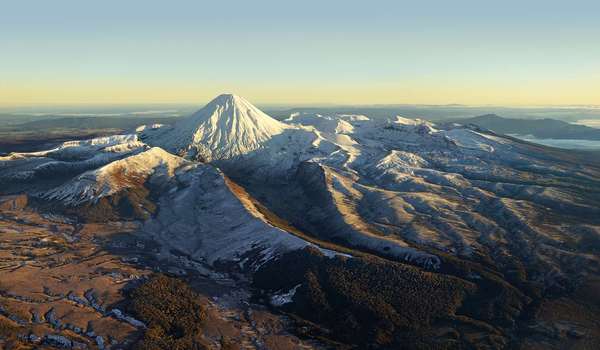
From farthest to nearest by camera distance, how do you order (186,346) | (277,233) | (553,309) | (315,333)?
(277,233)
(553,309)
(315,333)
(186,346)

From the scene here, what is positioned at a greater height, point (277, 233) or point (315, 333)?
point (277, 233)

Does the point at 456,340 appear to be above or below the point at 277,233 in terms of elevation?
below

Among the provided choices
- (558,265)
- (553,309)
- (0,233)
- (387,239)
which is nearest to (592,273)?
→ (558,265)

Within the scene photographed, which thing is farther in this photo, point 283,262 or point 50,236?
point 50,236

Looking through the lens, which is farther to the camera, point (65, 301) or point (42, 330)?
point (65, 301)

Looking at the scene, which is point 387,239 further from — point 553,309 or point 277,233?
point 553,309

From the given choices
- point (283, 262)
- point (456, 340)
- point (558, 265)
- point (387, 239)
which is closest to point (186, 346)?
point (283, 262)

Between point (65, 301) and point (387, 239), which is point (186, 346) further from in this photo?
point (387, 239)

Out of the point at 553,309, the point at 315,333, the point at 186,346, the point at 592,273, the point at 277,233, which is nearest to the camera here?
the point at 186,346

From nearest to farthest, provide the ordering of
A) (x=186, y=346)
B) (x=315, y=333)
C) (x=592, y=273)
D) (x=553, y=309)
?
(x=186, y=346) < (x=315, y=333) < (x=553, y=309) < (x=592, y=273)
